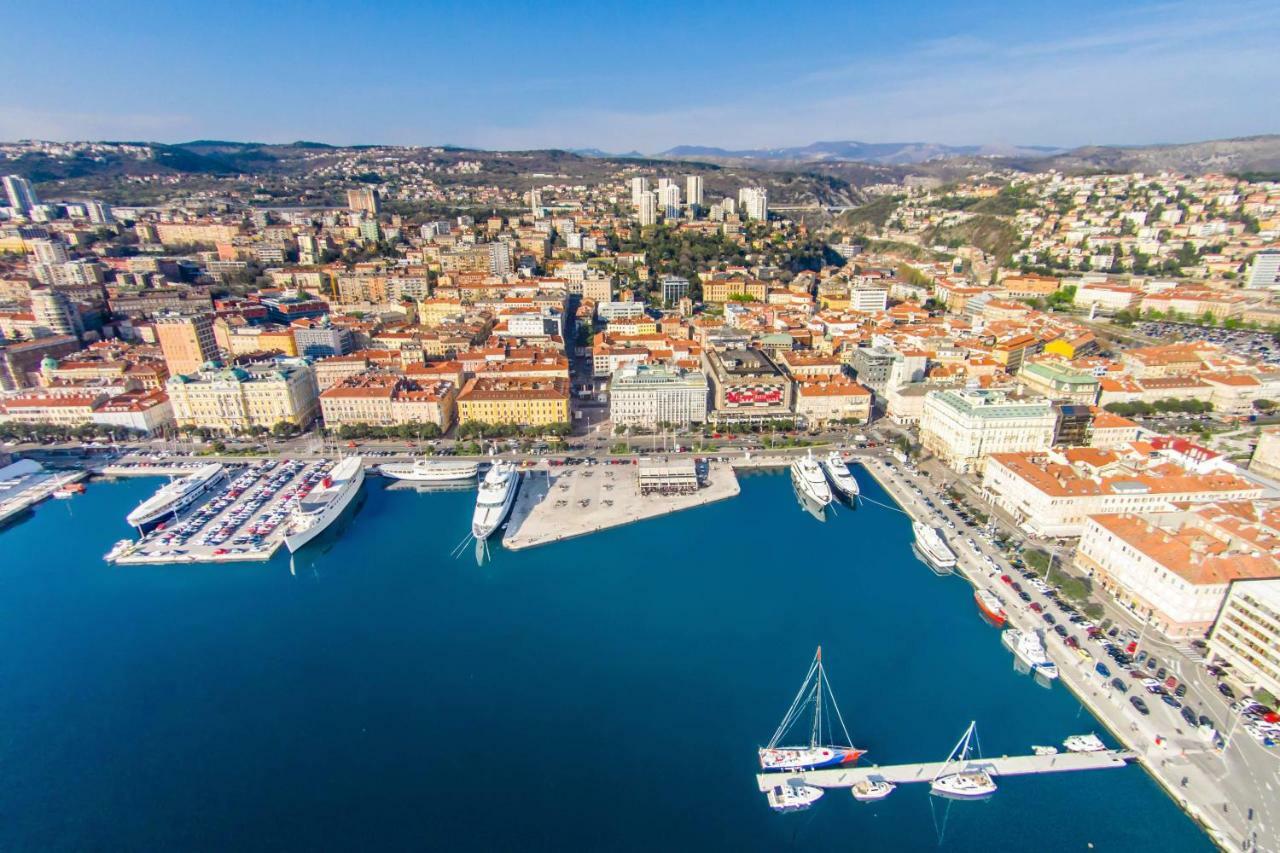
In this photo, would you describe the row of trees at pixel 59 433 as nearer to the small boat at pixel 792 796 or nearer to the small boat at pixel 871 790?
the small boat at pixel 792 796

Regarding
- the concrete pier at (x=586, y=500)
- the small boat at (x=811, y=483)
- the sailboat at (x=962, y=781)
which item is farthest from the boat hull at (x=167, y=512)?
the sailboat at (x=962, y=781)

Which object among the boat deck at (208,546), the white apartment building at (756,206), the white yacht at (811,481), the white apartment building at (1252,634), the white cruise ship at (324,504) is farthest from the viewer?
the white apartment building at (756,206)

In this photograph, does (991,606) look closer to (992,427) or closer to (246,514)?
(992,427)

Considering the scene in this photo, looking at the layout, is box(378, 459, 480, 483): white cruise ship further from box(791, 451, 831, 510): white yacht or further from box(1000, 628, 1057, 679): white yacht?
box(1000, 628, 1057, 679): white yacht

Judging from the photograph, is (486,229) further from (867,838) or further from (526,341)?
(867,838)

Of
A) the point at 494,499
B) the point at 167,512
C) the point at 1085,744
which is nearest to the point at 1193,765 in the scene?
the point at 1085,744

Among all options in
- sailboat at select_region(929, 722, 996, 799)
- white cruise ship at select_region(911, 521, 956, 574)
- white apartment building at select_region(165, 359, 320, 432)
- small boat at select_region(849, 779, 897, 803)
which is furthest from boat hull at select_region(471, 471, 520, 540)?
sailboat at select_region(929, 722, 996, 799)
